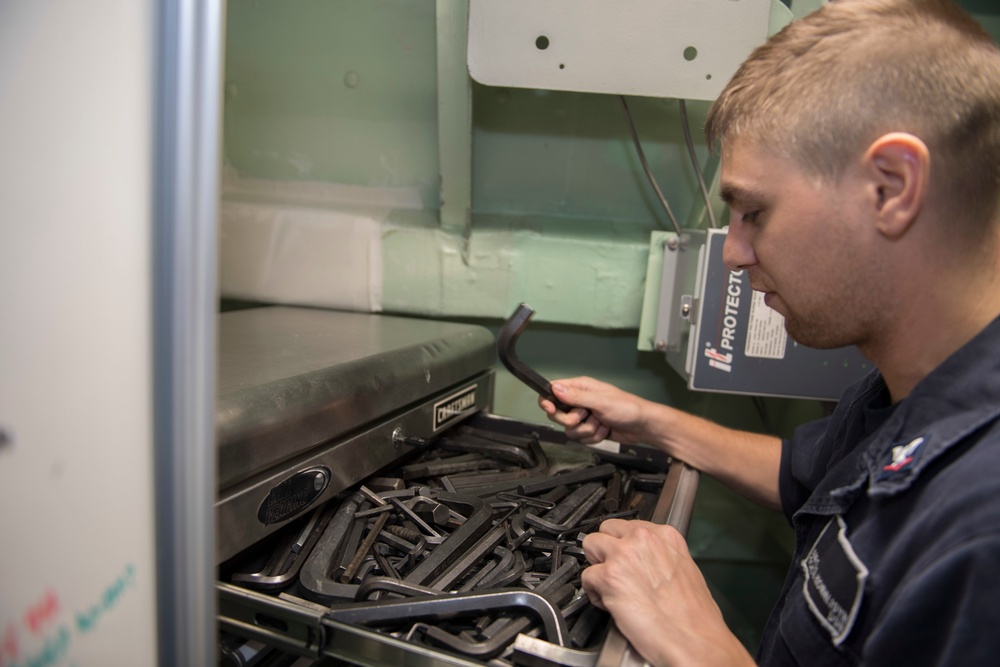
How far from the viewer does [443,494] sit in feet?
2.86

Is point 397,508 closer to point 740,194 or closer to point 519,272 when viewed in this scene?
point 740,194

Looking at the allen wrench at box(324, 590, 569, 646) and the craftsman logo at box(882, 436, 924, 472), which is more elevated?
the craftsman logo at box(882, 436, 924, 472)

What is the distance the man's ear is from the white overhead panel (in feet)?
2.02

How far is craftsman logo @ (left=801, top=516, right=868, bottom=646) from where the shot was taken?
583 millimetres

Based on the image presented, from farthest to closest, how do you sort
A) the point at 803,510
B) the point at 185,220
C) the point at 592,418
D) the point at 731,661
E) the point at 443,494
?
the point at 592,418, the point at 443,494, the point at 803,510, the point at 731,661, the point at 185,220

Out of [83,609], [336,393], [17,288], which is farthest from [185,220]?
[336,393]

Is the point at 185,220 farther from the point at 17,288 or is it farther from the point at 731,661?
the point at 731,661

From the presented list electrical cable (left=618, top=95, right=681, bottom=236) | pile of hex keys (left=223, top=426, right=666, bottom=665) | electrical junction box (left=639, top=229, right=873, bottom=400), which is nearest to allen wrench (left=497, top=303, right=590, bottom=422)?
pile of hex keys (left=223, top=426, right=666, bottom=665)

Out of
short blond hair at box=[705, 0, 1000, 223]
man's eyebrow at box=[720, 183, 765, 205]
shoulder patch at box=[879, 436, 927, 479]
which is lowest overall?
shoulder patch at box=[879, 436, 927, 479]

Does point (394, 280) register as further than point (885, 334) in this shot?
Yes

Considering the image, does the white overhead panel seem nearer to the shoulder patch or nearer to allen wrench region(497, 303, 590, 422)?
allen wrench region(497, 303, 590, 422)

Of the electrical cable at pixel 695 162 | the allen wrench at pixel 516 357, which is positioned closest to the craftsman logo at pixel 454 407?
the allen wrench at pixel 516 357

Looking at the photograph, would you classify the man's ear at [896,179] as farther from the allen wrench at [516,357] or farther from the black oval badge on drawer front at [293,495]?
the black oval badge on drawer front at [293,495]

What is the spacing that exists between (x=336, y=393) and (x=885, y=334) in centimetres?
63
